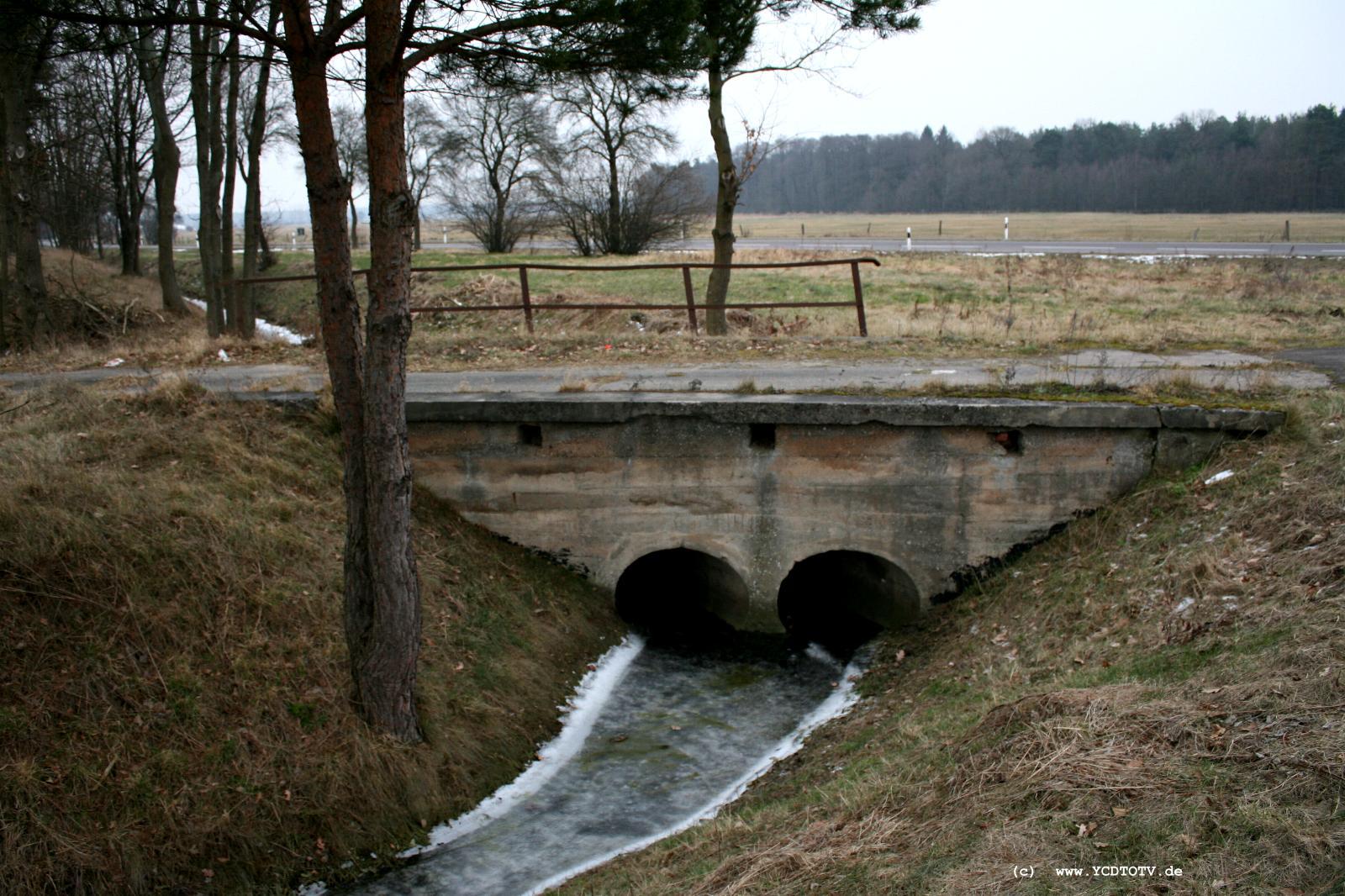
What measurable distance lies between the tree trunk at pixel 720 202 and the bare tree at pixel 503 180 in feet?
67.1

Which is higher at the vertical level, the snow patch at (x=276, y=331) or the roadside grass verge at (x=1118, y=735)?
the snow patch at (x=276, y=331)

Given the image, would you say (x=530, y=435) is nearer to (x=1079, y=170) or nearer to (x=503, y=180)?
(x=503, y=180)

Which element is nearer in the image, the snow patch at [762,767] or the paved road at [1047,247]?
the snow patch at [762,767]

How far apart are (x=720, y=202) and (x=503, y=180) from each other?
2382cm

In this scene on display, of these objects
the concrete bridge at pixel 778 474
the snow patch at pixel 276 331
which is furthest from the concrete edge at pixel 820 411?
the snow patch at pixel 276 331

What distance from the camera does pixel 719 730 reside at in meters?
9.18

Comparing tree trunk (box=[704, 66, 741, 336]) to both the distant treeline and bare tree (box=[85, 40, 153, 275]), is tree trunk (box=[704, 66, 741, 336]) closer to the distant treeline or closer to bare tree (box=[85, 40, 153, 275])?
bare tree (box=[85, 40, 153, 275])

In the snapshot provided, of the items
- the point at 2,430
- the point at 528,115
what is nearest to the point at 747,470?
the point at 2,430

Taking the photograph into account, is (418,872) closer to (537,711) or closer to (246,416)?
(537,711)

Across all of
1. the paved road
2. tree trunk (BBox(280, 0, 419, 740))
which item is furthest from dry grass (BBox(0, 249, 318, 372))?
the paved road

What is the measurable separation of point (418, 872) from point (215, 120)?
15.7 meters

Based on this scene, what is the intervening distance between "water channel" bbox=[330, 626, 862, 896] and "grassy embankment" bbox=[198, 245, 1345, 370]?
14.9 feet

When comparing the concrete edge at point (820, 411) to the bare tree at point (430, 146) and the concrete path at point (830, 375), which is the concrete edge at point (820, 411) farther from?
the bare tree at point (430, 146)

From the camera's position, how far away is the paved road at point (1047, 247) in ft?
108
